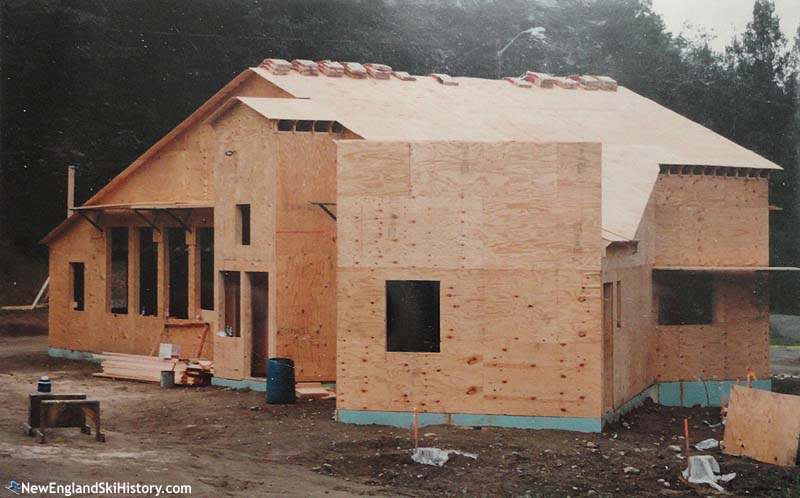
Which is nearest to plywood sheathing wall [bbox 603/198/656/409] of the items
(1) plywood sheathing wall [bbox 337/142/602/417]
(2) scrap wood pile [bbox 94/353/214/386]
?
(1) plywood sheathing wall [bbox 337/142/602/417]

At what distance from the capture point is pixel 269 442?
714 inches

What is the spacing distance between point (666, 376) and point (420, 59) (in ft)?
121

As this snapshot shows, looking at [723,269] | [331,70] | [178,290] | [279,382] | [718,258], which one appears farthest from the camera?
[178,290]

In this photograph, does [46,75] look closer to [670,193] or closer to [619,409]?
[670,193]

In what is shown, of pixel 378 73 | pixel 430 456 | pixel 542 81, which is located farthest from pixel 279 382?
pixel 542 81

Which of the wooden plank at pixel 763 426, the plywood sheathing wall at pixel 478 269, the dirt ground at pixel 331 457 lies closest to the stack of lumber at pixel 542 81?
the dirt ground at pixel 331 457

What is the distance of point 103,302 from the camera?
97.5 feet

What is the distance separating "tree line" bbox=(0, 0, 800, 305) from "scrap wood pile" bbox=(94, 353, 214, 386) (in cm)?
2552

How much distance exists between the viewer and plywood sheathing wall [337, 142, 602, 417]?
62.2 ft

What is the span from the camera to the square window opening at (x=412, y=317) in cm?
1942

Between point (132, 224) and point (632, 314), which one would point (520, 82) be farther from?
point (132, 224)

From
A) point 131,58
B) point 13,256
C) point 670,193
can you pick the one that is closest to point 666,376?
Result: point 670,193

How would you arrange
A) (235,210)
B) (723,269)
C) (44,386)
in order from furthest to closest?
(723,269) → (235,210) → (44,386)

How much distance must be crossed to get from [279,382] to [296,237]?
2.89 m
